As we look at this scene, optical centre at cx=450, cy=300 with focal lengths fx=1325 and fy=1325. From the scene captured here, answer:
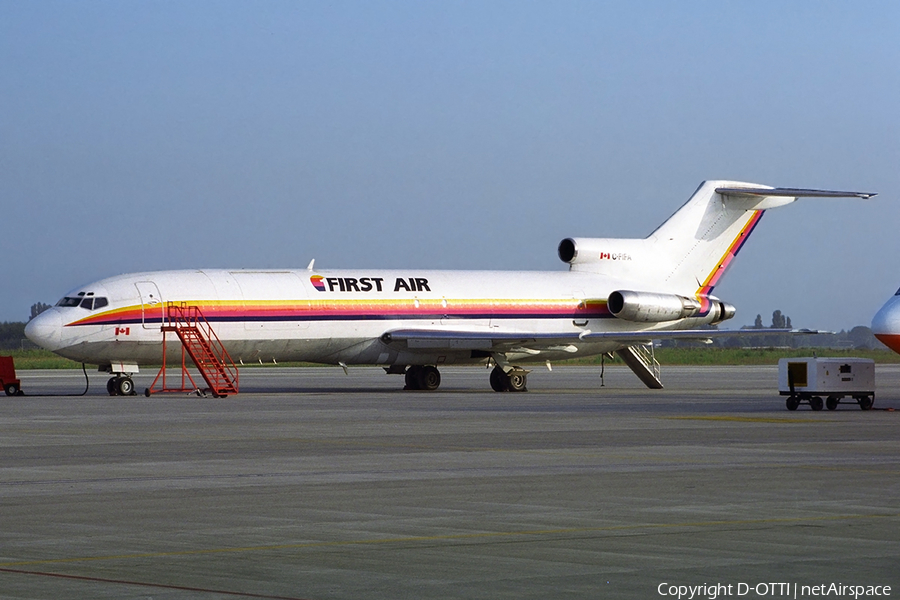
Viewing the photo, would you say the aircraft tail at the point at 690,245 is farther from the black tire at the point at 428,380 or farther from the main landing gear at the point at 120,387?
the main landing gear at the point at 120,387

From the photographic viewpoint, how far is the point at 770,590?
26.8 ft

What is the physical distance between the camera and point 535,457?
17.7 meters

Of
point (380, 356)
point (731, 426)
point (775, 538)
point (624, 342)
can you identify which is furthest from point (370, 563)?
point (624, 342)

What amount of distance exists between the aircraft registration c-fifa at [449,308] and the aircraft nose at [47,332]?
0.04 meters

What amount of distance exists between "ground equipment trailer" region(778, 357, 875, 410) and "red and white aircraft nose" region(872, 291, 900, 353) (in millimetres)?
1895

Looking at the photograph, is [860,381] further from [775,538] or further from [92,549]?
[92,549]

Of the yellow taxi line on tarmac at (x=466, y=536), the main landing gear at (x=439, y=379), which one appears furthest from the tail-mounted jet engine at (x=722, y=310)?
the yellow taxi line on tarmac at (x=466, y=536)

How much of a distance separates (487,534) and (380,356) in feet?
99.1

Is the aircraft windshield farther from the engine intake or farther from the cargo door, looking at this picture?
the engine intake

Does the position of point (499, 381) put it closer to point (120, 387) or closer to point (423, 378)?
point (423, 378)

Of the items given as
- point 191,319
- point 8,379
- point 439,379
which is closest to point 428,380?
point 439,379

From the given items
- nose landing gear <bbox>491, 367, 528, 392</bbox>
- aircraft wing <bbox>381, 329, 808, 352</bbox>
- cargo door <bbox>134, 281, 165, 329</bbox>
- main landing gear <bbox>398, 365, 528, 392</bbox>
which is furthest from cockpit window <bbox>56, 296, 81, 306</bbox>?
nose landing gear <bbox>491, 367, 528, 392</bbox>

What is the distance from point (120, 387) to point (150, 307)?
2.40m

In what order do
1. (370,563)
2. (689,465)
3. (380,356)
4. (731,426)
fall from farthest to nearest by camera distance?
(380,356) < (731,426) < (689,465) < (370,563)
